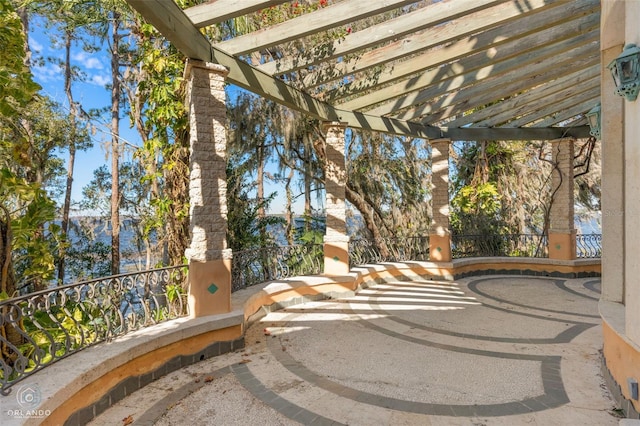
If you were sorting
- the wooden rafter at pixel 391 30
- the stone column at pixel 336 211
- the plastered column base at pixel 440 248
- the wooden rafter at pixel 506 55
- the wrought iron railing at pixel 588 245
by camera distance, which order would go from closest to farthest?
the wooden rafter at pixel 391 30
the wooden rafter at pixel 506 55
the stone column at pixel 336 211
the plastered column base at pixel 440 248
the wrought iron railing at pixel 588 245

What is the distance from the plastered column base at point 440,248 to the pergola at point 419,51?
304 centimetres

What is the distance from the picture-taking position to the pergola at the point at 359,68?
431cm

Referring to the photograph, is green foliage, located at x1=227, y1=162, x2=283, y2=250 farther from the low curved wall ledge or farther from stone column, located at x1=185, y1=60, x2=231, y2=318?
the low curved wall ledge

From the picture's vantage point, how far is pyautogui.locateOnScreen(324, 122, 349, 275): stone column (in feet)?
24.1

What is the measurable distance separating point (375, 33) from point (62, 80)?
13.4 metres

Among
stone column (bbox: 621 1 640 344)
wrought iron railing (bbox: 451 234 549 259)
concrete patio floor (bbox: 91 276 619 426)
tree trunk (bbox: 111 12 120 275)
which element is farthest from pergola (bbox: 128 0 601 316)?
tree trunk (bbox: 111 12 120 275)

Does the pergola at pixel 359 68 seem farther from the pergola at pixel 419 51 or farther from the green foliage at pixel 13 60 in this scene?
the green foliage at pixel 13 60

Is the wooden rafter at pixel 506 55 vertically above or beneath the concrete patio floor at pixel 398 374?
above

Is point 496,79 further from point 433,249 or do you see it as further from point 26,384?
point 26,384

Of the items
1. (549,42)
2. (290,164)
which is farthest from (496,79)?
(290,164)

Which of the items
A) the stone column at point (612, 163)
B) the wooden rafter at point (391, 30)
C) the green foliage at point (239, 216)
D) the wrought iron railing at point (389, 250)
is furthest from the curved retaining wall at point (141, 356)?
the stone column at point (612, 163)

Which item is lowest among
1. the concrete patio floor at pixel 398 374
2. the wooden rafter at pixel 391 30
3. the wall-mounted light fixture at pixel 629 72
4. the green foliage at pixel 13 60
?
the concrete patio floor at pixel 398 374

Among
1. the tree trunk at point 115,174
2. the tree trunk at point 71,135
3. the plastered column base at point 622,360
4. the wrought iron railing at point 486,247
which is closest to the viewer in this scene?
the plastered column base at point 622,360

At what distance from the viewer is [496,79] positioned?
6883 mm
